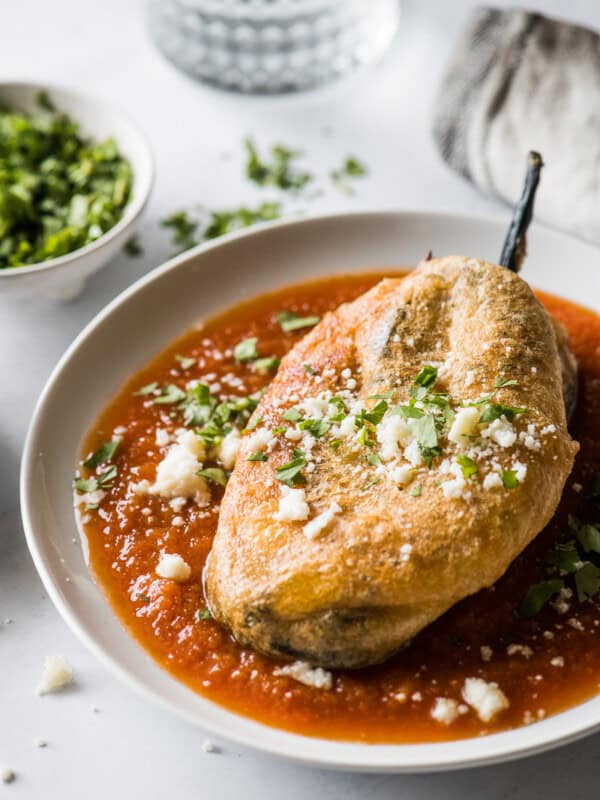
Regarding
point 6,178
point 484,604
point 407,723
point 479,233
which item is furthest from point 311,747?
point 6,178

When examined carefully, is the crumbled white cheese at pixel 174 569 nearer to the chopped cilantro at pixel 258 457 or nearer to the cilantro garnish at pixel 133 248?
the chopped cilantro at pixel 258 457

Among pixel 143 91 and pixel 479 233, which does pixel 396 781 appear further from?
pixel 143 91

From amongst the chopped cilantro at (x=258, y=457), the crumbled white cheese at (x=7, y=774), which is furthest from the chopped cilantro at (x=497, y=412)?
the crumbled white cheese at (x=7, y=774)

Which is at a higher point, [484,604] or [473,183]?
[473,183]

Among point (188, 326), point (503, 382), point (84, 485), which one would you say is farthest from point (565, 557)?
point (188, 326)

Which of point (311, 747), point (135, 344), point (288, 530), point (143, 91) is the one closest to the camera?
point (311, 747)

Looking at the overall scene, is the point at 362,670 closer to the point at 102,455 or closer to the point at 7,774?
the point at 7,774
